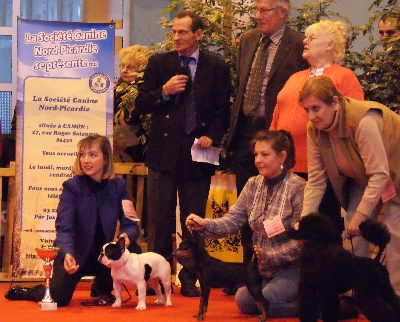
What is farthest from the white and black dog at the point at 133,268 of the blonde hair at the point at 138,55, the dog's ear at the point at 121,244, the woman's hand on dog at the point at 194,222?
the blonde hair at the point at 138,55

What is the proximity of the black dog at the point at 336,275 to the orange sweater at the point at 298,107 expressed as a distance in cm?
89

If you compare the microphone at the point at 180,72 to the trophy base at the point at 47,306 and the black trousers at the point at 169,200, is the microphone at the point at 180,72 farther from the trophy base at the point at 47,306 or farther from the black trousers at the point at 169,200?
the trophy base at the point at 47,306

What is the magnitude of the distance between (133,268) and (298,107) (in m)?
1.25

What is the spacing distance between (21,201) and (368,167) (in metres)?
2.60

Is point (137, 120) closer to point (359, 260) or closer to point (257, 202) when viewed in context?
point (257, 202)

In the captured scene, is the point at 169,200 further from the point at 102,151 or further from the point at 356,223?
the point at 356,223

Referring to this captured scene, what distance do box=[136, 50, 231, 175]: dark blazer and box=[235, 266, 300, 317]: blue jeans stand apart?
1.11 meters

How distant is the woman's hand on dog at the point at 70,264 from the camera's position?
13.3 feet

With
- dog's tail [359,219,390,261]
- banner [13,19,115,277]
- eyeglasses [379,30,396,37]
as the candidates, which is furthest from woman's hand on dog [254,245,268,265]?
eyeglasses [379,30,396,37]

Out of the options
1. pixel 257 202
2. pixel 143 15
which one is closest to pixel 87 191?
pixel 257 202

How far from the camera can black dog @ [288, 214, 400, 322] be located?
335 centimetres

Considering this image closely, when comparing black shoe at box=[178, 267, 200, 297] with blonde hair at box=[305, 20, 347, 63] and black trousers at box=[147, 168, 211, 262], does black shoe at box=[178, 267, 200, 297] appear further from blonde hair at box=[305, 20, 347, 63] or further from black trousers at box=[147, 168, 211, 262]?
blonde hair at box=[305, 20, 347, 63]

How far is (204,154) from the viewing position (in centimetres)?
490

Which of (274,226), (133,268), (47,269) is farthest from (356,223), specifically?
(47,269)
